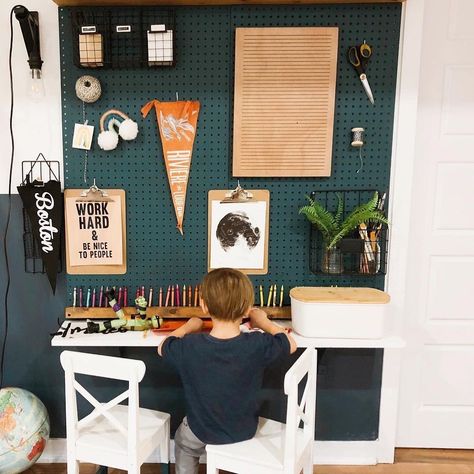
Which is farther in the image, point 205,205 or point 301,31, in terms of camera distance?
point 205,205

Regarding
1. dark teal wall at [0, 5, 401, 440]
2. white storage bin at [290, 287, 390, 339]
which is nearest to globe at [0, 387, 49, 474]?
dark teal wall at [0, 5, 401, 440]

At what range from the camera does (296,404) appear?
1.65 metres

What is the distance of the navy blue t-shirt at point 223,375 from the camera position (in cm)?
171

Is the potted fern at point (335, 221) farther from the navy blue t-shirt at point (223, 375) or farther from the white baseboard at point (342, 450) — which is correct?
the white baseboard at point (342, 450)

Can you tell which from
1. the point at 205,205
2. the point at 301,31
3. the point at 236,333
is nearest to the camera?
the point at 236,333

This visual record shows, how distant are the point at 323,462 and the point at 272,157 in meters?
1.47

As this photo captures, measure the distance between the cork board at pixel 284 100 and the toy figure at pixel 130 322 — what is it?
0.70m

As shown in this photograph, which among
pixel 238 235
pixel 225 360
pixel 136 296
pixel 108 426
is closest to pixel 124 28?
pixel 238 235

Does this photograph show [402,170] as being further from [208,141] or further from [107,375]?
[107,375]

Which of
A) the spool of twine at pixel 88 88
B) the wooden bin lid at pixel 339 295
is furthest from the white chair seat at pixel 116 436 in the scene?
the spool of twine at pixel 88 88

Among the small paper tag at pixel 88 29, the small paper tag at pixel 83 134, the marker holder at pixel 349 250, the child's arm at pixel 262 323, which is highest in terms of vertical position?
the small paper tag at pixel 88 29

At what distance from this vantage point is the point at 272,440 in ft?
5.98

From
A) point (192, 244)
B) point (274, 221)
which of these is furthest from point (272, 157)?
point (192, 244)

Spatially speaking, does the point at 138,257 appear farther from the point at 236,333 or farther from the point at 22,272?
the point at 236,333
